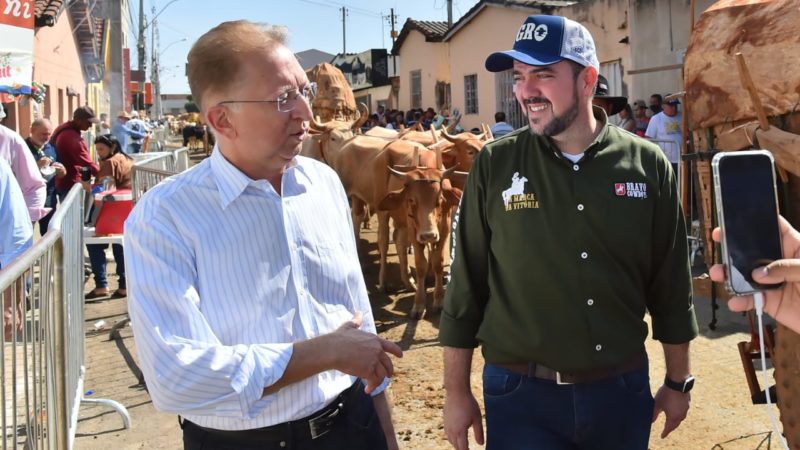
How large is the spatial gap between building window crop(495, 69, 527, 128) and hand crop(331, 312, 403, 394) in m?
17.5

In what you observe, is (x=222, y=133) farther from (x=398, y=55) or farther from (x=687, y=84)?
(x=398, y=55)

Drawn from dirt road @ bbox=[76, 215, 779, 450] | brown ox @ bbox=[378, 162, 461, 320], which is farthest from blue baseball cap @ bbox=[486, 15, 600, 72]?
brown ox @ bbox=[378, 162, 461, 320]

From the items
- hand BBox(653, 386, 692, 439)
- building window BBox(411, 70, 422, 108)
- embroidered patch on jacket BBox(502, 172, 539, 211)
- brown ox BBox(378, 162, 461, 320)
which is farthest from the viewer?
building window BBox(411, 70, 422, 108)

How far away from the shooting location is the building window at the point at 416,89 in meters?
26.8

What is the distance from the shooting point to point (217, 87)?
1.96 metres

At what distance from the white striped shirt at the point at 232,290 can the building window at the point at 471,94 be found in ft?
66.2

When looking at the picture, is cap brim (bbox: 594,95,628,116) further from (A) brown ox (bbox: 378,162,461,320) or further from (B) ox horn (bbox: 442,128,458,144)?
(B) ox horn (bbox: 442,128,458,144)

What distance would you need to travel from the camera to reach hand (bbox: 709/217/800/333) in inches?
66.8

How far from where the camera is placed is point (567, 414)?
2.32 metres

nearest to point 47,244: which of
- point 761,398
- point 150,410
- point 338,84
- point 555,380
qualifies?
point 555,380

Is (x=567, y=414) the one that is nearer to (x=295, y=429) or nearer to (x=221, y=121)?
(x=295, y=429)

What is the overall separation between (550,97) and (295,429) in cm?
135

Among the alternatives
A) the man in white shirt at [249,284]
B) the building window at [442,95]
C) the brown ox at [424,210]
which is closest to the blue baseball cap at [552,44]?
the man in white shirt at [249,284]

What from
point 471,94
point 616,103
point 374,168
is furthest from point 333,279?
point 471,94
